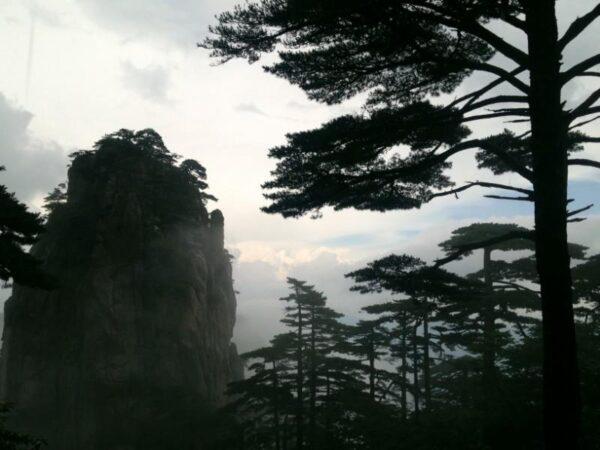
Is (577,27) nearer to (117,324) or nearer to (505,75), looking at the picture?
(505,75)

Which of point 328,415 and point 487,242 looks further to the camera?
point 328,415

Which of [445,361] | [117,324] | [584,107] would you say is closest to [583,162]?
[584,107]

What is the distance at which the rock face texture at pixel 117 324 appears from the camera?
83.0 ft

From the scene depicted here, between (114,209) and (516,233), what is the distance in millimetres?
27887

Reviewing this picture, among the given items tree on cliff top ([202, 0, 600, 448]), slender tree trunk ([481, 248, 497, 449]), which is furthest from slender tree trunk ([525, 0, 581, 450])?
slender tree trunk ([481, 248, 497, 449])

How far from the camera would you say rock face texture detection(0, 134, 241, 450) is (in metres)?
25.3

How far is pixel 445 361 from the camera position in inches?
813

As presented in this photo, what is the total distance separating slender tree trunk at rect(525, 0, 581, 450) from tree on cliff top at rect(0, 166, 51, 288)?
13.3 meters

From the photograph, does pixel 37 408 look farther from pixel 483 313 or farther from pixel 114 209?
pixel 483 313

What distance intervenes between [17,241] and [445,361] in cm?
1943

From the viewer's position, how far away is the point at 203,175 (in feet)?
116

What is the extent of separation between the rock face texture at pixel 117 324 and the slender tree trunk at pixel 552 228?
21587 mm

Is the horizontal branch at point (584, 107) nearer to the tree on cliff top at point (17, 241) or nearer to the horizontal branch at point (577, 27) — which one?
Answer: the horizontal branch at point (577, 27)

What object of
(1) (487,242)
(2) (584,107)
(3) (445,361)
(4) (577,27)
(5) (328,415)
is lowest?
(5) (328,415)
